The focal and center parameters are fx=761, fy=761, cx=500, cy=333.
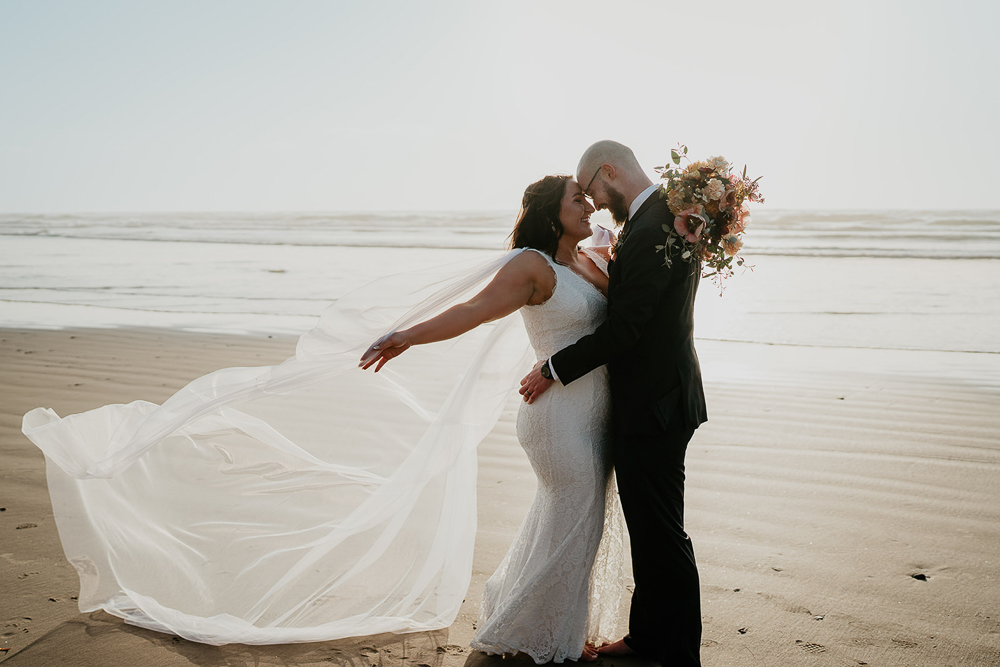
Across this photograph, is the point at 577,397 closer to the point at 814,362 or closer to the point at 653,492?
the point at 653,492

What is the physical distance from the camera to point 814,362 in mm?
9281

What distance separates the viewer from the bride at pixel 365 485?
328cm

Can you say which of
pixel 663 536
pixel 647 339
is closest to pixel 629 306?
pixel 647 339

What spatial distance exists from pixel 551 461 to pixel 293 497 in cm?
138

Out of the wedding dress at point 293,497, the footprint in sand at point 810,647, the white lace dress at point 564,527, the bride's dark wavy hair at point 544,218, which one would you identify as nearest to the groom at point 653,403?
the white lace dress at point 564,527

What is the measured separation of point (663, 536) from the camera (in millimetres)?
3154

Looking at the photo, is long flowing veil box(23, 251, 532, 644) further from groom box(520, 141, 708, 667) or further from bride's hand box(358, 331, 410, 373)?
groom box(520, 141, 708, 667)

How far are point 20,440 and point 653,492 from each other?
5.00 m

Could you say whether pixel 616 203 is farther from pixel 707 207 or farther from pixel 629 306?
pixel 629 306

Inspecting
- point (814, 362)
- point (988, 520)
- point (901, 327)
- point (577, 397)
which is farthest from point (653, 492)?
point (901, 327)

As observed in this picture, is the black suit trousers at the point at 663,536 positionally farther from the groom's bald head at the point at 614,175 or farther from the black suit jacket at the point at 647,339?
the groom's bald head at the point at 614,175

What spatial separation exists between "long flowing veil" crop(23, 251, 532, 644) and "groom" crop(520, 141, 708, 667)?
607mm

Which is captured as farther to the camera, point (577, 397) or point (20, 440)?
point (20, 440)

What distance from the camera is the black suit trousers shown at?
3.14 m
